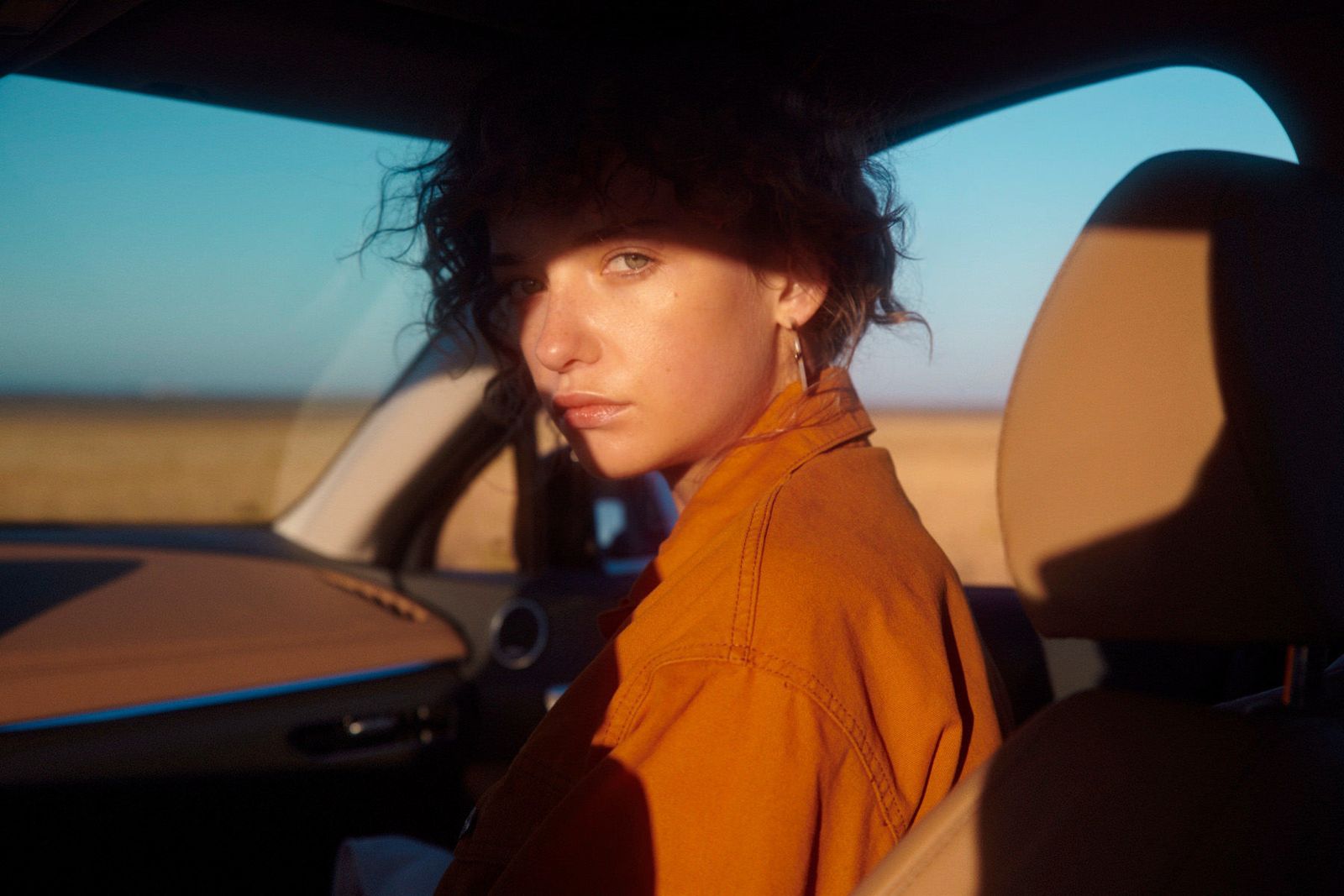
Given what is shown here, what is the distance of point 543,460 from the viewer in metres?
3.22

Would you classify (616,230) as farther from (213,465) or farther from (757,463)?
(213,465)

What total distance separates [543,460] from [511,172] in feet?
5.31

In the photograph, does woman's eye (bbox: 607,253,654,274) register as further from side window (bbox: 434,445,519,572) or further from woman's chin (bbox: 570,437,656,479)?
side window (bbox: 434,445,519,572)

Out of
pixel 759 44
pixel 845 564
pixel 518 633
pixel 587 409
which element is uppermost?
pixel 759 44

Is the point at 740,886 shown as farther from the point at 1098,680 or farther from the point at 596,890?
the point at 1098,680

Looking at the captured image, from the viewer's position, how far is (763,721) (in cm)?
104

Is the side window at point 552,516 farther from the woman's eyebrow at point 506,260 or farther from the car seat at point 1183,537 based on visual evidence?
the car seat at point 1183,537

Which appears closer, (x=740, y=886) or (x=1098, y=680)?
(x=740, y=886)

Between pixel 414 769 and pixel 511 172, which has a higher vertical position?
pixel 511 172

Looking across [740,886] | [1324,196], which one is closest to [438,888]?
[740,886]

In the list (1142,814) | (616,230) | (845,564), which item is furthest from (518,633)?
(1142,814)

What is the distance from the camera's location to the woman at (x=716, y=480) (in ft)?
3.45

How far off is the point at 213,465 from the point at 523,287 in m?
25.3

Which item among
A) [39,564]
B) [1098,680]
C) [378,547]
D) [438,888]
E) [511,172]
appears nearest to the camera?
[438,888]
